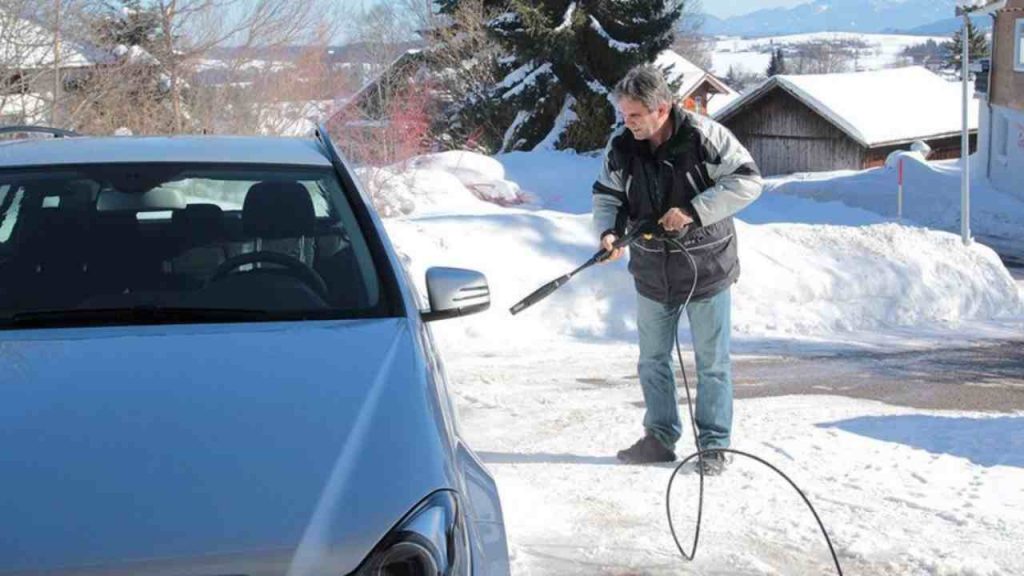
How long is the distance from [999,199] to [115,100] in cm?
2329

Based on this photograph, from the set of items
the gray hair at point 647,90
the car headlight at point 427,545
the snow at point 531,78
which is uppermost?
the snow at point 531,78

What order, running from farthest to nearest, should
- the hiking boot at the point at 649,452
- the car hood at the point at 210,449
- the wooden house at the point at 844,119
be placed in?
the wooden house at the point at 844,119 < the hiking boot at the point at 649,452 < the car hood at the point at 210,449

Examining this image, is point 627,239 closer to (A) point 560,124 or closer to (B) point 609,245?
(B) point 609,245

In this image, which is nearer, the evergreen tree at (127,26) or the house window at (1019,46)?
the evergreen tree at (127,26)

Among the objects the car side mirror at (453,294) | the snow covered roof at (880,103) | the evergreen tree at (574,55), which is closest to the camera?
the car side mirror at (453,294)

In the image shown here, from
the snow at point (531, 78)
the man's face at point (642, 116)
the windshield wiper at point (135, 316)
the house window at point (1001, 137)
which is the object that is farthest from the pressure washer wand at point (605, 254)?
the house window at point (1001, 137)

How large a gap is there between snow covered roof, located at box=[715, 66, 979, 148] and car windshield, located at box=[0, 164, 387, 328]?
43.9 metres

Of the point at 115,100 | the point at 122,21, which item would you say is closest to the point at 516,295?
the point at 115,100

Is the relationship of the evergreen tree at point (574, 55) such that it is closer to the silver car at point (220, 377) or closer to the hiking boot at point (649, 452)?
the hiking boot at point (649, 452)

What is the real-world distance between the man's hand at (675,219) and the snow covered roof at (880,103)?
139 feet

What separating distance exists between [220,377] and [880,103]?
163ft

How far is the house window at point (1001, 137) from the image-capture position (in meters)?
36.0

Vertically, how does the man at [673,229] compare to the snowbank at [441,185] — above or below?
above

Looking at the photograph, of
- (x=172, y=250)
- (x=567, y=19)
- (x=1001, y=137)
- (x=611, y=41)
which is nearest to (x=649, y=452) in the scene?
(x=172, y=250)
